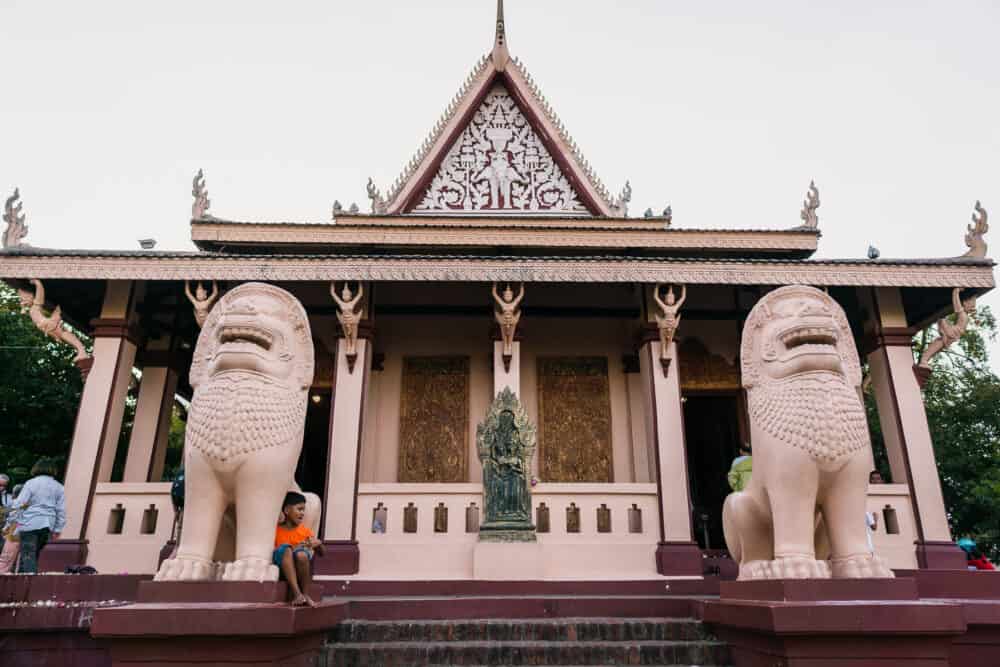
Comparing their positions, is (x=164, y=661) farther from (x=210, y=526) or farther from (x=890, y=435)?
(x=890, y=435)

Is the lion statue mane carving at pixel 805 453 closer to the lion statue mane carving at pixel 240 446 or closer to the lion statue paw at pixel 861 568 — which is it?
the lion statue paw at pixel 861 568

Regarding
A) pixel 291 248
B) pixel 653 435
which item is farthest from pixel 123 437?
pixel 653 435

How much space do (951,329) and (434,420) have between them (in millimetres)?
6217

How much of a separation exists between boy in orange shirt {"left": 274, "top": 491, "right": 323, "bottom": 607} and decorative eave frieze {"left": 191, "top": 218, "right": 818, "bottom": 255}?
5.13m

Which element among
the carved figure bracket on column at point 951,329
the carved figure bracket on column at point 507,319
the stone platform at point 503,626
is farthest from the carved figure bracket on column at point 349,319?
the carved figure bracket on column at point 951,329

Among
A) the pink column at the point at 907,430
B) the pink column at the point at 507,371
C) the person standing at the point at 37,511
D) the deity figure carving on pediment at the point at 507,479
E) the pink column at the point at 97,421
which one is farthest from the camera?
the pink column at the point at 507,371

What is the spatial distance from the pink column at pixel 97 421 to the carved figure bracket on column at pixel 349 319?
2568mm

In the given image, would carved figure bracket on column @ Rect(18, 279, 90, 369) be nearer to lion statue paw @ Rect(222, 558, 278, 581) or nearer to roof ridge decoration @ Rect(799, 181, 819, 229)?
lion statue paw @ Rect(222, 558, 278, 581)

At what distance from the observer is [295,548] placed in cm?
351

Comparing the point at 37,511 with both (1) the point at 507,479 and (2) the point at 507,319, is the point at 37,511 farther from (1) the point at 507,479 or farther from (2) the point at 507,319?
(2) the point at 507,319

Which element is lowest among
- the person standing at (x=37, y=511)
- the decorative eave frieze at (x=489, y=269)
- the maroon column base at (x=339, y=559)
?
the maroon column base at (x=339, y=559)

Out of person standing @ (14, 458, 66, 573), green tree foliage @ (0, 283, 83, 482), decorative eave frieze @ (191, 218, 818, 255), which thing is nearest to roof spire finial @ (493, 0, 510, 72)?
decorative eave frieze @ (191, 218, 818, 255)

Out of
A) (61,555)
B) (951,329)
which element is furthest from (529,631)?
(951,329)

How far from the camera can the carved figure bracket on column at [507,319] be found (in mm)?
6840
